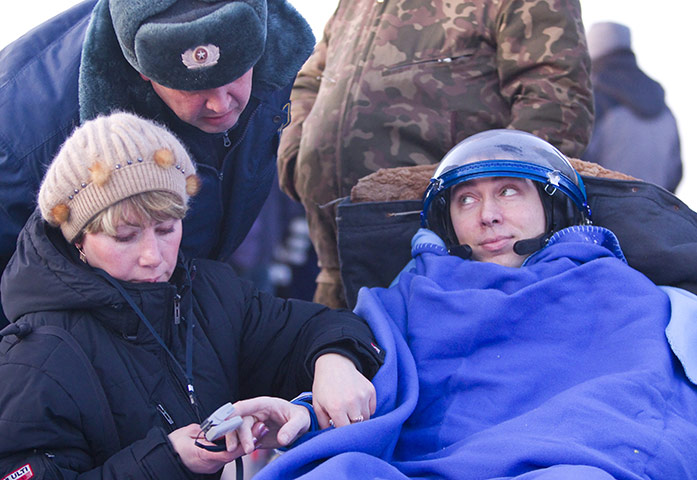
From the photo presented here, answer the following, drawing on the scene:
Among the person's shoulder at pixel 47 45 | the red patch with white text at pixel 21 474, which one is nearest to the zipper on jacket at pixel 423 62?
the person's shoulder at pixel 47 45

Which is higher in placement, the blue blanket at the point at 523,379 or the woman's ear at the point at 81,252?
the woman's ear at the point at 81,252

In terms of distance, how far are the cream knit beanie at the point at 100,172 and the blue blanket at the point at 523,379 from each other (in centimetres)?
84

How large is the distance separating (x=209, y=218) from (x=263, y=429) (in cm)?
111

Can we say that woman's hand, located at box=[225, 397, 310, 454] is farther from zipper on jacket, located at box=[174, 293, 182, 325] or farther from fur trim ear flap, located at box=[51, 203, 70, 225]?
fur trim ear flap, located at box=[51, 203, 70, 225]

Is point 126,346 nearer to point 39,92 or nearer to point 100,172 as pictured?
point 100,172

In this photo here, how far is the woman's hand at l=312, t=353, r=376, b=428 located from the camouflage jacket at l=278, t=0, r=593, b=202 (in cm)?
137

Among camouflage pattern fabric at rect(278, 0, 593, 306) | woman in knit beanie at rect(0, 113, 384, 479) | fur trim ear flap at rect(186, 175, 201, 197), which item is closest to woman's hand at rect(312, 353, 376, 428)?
woman in knit beanie at rect(0, 113, 384, 479)

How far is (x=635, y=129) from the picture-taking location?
476 cm

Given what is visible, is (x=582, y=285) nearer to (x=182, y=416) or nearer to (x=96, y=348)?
(x=182, y=416)

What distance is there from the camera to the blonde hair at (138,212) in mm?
2201

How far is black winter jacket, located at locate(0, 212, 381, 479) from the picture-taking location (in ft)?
6.51

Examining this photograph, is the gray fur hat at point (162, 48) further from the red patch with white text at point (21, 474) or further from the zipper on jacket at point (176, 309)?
the red patch with white text at point (21, 474)

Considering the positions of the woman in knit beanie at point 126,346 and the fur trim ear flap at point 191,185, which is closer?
the woman in knit beanie at point 126,346

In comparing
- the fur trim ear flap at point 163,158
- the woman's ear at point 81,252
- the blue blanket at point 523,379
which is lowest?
the blue blanket at point 523,379
